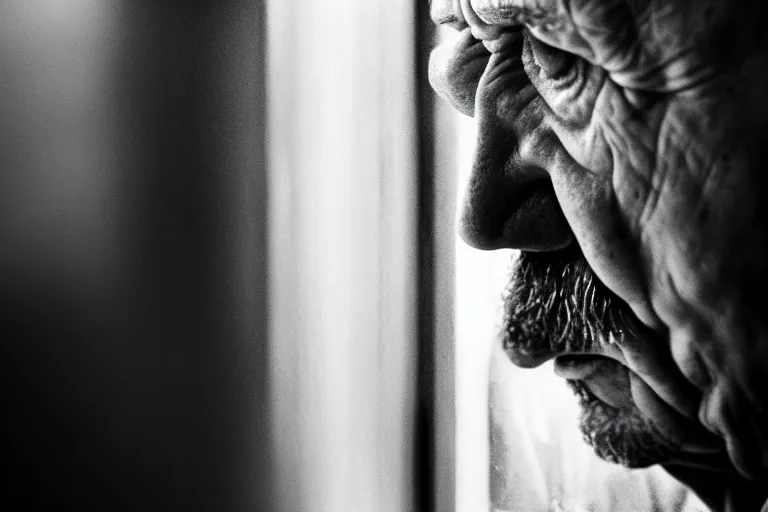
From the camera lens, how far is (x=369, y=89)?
73cm

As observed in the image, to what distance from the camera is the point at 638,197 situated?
222mm

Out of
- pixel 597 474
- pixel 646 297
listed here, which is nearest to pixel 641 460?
pixel 646 297

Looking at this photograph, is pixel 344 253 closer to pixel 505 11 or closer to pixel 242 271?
pixel 242 271

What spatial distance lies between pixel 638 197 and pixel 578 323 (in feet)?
0.18

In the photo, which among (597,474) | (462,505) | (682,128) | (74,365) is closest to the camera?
(682,128)

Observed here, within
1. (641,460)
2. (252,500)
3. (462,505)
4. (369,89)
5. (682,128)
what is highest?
(369,89)

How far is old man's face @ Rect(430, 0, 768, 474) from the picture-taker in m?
0.21

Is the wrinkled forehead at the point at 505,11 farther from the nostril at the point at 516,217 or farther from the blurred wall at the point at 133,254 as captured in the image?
the blurred wall at the point at 133,254

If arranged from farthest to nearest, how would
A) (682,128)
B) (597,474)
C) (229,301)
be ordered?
(597,474)
(229,301)
(682,128)

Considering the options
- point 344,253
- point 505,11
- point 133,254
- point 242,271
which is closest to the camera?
point 505,11

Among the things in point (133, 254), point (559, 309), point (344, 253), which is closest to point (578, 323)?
point (559, 309)

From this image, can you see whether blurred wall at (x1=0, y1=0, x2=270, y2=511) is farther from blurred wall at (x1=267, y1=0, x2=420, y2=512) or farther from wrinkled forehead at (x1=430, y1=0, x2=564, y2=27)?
wrinkled forehead at (x1=430, y1=0, x2=564, y2=27)

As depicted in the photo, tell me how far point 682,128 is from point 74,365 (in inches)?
12.2

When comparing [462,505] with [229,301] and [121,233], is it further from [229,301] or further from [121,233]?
[121,233]
